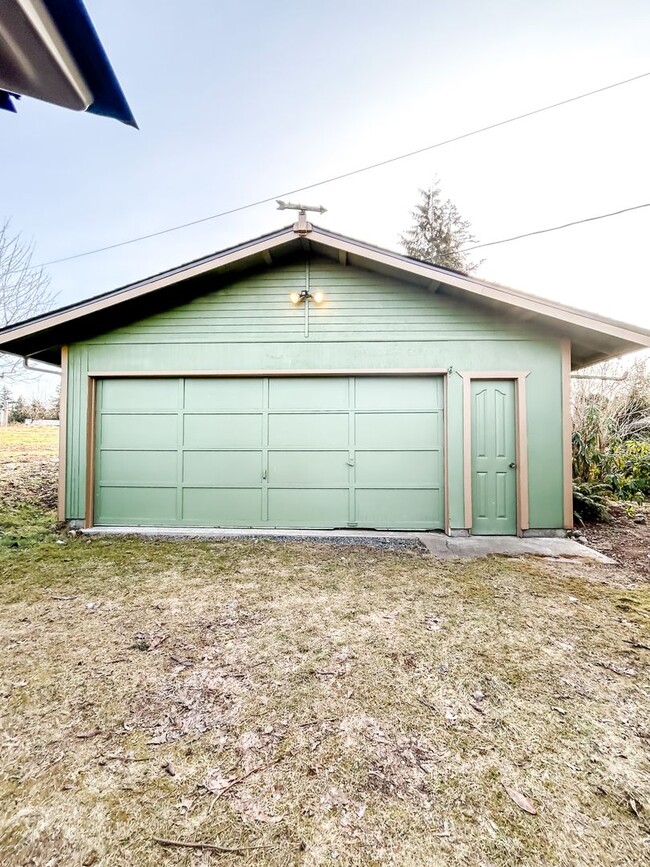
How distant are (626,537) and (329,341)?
4962 millimetres

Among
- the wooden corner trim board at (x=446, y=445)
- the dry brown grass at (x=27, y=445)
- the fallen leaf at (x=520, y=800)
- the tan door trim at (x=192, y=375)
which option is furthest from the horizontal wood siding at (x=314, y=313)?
the dry brown grass at (x=27, y=445)

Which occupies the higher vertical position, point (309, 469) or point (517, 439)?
point (517, 439)

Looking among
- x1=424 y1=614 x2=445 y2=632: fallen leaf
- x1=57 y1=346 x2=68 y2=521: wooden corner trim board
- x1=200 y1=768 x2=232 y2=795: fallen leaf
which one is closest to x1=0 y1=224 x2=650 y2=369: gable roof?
x1=57 y1=346 x2=68 y2=521: wooden corner trim board

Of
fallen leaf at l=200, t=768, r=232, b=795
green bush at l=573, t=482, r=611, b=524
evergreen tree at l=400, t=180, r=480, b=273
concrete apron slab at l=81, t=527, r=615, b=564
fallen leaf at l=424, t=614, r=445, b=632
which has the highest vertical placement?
evergreen tree at l=400, t=180, r=480, b=273

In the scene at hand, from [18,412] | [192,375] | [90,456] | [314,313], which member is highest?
[314,313]

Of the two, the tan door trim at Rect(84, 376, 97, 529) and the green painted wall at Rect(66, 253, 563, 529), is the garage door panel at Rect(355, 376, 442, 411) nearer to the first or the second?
the green painted wall at Rect(66, 253, 563, 529)

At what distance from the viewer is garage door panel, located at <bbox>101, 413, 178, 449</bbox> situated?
532 centimetres

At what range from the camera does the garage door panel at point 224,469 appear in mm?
5242

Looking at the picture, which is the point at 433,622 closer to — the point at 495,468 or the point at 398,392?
the point at 495,468

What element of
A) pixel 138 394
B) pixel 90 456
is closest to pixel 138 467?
pixel 90 456

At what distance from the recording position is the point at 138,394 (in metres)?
5.36

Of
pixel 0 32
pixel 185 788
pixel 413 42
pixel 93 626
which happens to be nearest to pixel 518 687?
pixel 185 788

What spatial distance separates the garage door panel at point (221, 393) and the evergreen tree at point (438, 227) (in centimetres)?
1470

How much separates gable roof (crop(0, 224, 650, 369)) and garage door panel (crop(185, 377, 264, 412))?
4.11 feet
